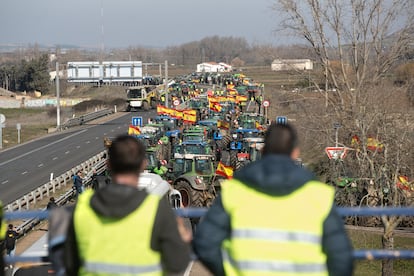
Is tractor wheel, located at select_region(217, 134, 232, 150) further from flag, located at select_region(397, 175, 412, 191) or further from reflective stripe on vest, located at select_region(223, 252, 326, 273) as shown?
reflective stripe on vest, located at select_region(223, 252, 326, 273)

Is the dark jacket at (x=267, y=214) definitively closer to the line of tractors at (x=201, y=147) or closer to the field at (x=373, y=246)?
the field at (x=373, y=246)

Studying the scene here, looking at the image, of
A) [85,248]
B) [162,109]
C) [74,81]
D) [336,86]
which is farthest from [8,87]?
[85,248]

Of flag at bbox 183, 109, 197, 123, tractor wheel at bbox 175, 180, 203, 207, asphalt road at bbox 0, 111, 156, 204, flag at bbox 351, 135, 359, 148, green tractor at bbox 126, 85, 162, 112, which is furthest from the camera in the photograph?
green tractor at bbox 126, 85, 162, 112

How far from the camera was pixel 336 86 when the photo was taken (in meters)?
21.0

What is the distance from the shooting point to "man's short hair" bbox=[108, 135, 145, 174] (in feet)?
12.3

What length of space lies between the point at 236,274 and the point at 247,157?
1093 inches

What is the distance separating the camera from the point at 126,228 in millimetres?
3674

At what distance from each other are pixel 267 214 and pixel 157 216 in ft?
1.90

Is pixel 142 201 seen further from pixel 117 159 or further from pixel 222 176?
pixel 222 176

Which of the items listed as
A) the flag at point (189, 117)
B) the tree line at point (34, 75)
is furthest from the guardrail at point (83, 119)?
the tree line at point (34, 75)

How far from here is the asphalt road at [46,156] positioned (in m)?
34.2

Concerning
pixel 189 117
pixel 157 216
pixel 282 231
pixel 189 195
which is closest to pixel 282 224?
pixel 282 231

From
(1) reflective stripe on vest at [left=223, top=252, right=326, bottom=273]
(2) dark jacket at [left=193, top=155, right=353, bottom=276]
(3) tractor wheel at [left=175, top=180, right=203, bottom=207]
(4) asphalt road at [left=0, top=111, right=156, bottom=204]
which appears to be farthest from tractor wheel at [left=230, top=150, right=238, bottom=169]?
(1) reflective stripe on vest at [left=223, top=252, right=326, bottom=273]

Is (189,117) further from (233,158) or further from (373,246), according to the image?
(373,246)
